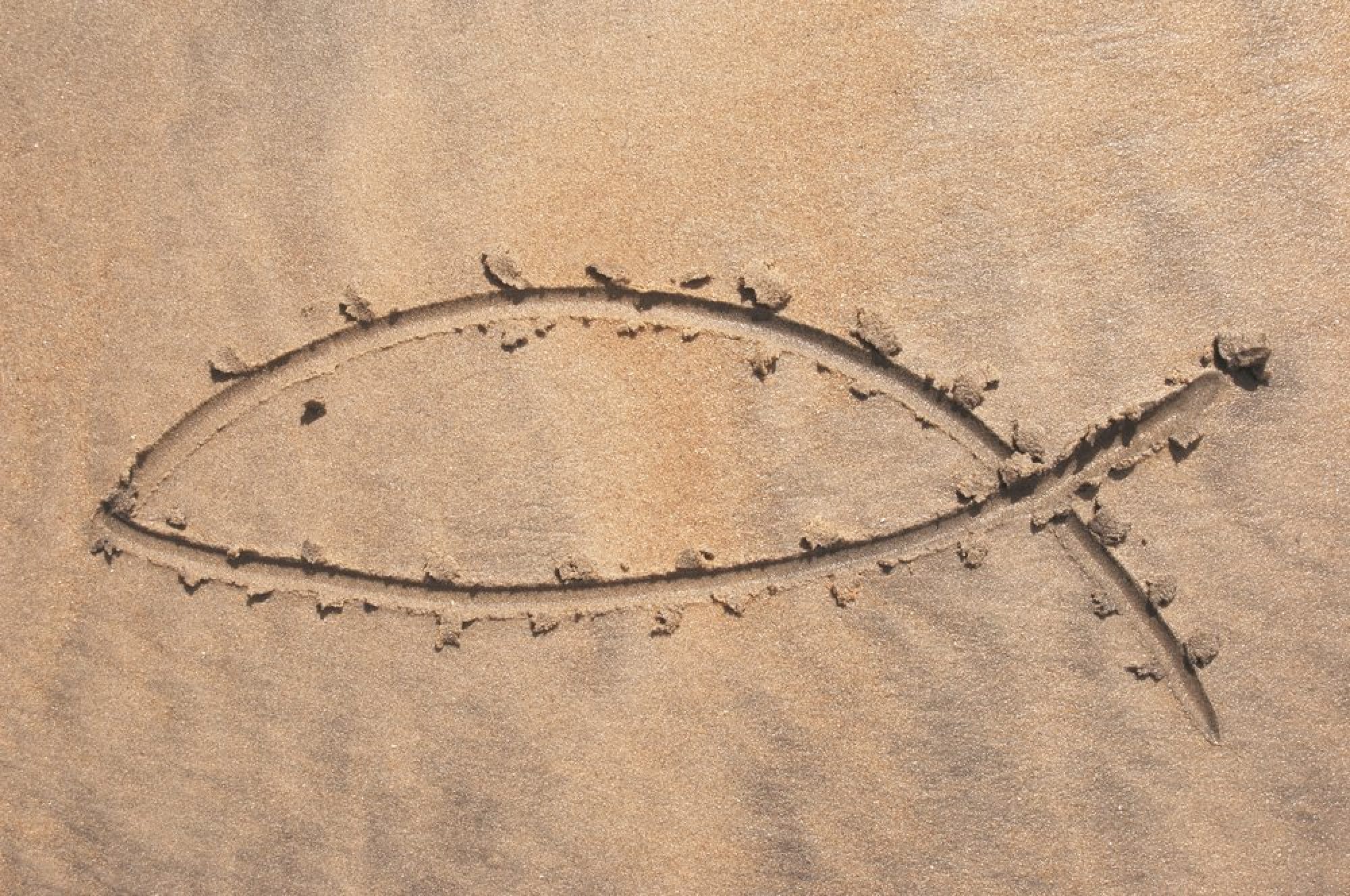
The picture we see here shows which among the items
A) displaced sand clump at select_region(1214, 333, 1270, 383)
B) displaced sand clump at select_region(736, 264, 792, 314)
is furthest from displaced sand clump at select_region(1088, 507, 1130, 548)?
displaced sand clump at select_region(736, 264, 792, 314)

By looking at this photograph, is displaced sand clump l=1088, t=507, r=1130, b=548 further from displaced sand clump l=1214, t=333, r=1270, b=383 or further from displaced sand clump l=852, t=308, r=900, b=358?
displaced sand clump l=852, t=308, r=900, b=358

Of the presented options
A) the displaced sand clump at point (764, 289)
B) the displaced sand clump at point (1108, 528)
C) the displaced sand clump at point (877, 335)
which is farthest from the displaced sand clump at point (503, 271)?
the displaced sand clump at point (1108, 528)

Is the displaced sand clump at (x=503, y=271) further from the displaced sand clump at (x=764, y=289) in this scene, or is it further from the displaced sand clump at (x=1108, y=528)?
the displaced sand clump at (x=1108, y=528)

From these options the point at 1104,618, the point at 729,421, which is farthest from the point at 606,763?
the point at 1104,618

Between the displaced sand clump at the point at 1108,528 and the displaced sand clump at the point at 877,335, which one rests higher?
the displaced sand clump at the point at 877,335

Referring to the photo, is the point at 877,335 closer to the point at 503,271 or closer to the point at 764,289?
the point at 764,289

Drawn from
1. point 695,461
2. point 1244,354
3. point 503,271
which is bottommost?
point 695,461

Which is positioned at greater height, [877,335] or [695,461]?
[877,335]

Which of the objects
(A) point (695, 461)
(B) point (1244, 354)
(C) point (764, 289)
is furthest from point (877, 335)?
(B) point (1244, 354)
